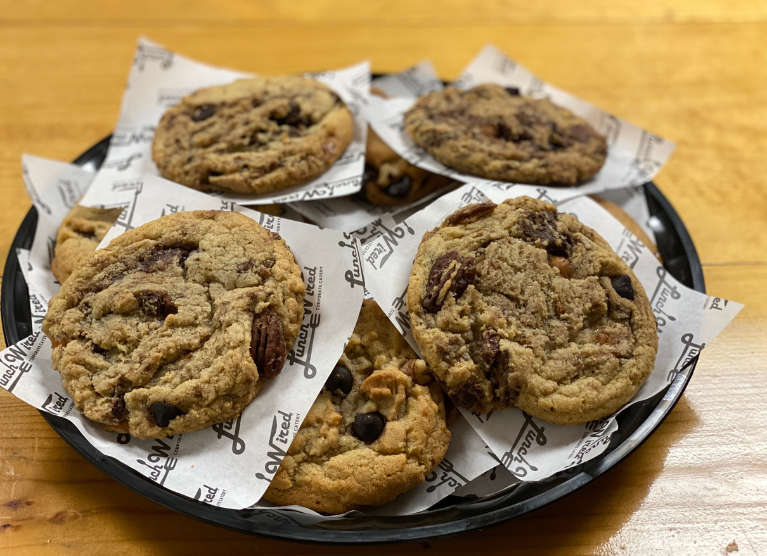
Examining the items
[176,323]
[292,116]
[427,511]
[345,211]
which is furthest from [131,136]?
[427,511]

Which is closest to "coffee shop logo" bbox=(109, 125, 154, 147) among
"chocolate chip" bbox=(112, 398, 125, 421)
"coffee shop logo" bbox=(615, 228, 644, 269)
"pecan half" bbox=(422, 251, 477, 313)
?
"chocolate chip" bbox=(112, 398, 125, 421)

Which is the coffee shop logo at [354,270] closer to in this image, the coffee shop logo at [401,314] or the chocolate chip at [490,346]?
the coffee shop logo at [401,314]

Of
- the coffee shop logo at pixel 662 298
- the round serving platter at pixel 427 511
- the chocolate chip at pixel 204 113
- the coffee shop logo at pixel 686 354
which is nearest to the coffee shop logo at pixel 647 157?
the coffee shop logo at pixel 662 298

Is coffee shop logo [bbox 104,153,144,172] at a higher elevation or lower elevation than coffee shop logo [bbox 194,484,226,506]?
higher

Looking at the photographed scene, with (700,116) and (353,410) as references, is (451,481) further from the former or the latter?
(700,116)

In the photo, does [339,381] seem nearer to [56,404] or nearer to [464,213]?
[464,213]

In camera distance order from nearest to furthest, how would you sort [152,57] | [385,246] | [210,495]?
[210,495], [385,246], [152,57]

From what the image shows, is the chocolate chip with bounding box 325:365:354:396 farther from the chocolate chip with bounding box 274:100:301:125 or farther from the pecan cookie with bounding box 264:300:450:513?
the chocolate chip with bounding box 274:100:301:125
